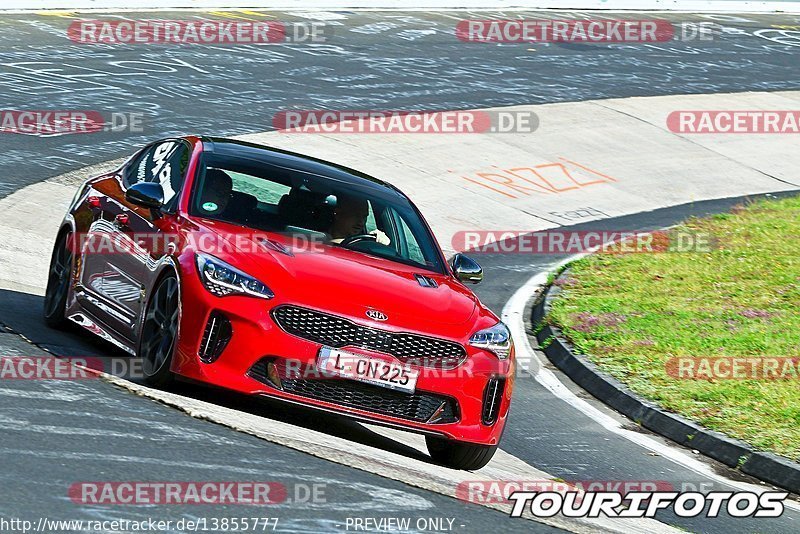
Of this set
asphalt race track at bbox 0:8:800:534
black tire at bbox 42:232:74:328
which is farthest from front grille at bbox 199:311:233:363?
black tire at bbox 42:232:74:328

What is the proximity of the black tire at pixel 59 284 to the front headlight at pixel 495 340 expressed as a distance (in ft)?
10.1

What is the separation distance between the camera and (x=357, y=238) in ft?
29.3

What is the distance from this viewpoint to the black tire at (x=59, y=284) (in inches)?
383

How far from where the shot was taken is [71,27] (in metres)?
25.3

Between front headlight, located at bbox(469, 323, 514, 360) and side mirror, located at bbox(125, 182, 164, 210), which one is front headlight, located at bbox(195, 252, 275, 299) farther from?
front headlight, located at bbox(469, 323, 514, 360)

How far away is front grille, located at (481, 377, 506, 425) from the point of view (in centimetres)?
812

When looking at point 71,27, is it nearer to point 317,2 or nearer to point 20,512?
point 317,2

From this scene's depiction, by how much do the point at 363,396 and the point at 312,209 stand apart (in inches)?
64.7

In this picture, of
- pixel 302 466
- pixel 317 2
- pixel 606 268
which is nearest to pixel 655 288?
pixel 606 268

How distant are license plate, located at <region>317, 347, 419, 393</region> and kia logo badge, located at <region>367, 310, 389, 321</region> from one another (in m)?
0.23

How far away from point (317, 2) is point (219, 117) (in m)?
10.8

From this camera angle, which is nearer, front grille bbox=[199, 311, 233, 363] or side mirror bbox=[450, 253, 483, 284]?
front grille bbox=[199, 311, 233, 363]

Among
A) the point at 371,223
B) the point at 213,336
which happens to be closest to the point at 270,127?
the point at 371,223

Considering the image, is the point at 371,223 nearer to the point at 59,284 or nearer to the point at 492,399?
the point at 492,399
